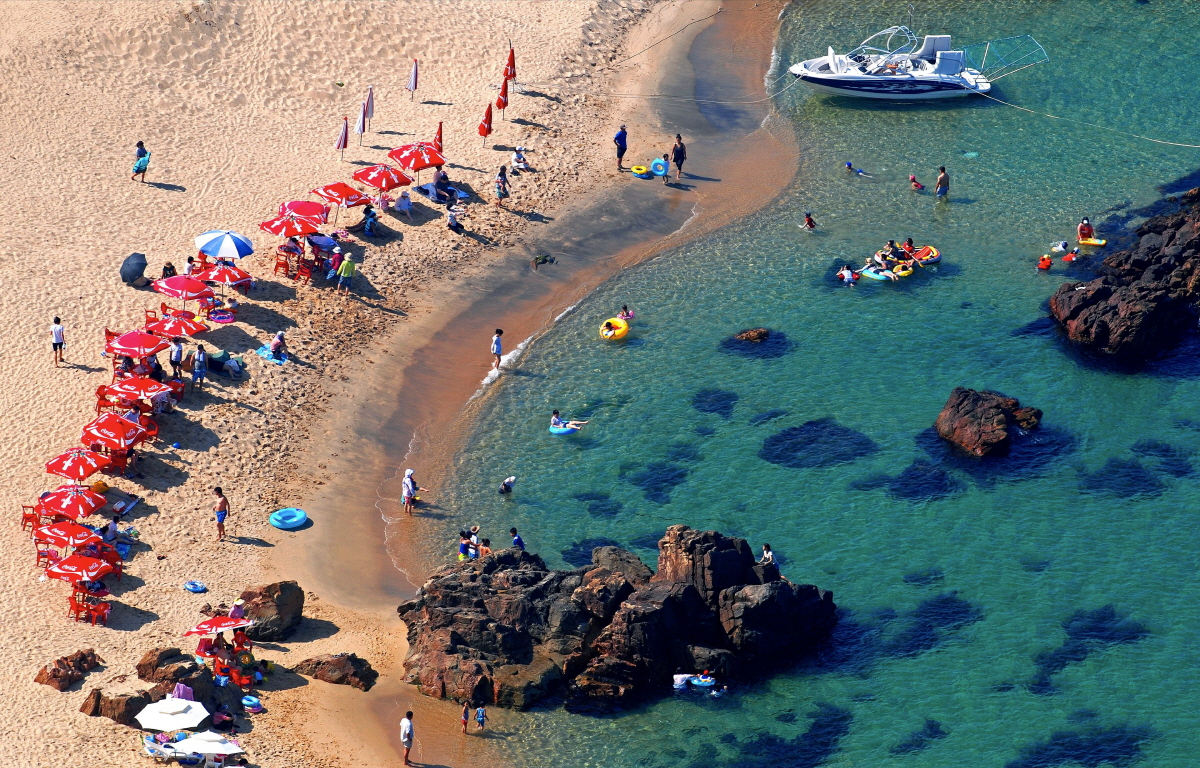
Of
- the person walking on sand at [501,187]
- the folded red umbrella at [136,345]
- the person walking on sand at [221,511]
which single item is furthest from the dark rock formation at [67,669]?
the person walking on sand at [501,187]

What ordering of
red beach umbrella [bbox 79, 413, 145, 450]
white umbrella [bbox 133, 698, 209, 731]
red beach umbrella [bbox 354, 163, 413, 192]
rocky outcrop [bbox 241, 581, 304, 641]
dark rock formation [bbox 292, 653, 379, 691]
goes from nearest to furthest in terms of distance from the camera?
white umbrella [bbox 133, 698, 209, 731], dark rock formation [bbox 292, 653, 379, 691], rocky outcrop [bbox 241, 581, 304, 641], red beach umbrella [bbox 79, 413, 145, 450], red beach umbrella [bbox 354, 163, 413, 192]

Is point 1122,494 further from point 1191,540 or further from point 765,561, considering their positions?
point 765,561

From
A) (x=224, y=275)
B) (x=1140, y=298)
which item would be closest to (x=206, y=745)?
(x=224, y=275)

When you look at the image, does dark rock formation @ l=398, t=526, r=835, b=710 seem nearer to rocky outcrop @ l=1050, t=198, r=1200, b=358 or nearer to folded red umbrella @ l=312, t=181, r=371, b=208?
rocky outcrop @ l=1050, t=198, r=1200, b=358

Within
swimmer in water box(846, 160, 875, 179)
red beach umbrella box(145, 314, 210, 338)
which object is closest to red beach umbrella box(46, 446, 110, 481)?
red beach umbrella box(145, 314, 210, 338)

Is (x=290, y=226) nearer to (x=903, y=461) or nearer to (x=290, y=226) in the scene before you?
(x=290, y=226)
